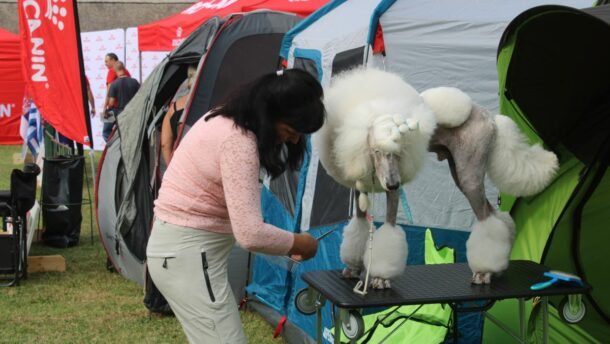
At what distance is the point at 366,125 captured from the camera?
2.18 m

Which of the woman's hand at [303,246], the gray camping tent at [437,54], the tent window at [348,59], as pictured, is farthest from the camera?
the tent window at [348,59]

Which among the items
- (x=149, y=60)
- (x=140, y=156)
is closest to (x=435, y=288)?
(x=140, y=156)

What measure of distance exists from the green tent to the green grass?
175 cm

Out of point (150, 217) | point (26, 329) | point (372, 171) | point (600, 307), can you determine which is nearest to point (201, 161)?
point (372, 171)

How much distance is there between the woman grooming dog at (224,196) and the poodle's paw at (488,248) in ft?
1.79

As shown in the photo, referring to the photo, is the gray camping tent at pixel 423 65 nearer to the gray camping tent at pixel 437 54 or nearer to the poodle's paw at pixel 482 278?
the gray camping tent at pixel 437 54

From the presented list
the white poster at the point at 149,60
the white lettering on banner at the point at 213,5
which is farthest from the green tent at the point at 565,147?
the white poster at the point at 149,60

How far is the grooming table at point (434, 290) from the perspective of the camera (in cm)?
226

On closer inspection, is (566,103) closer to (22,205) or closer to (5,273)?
(22,205)

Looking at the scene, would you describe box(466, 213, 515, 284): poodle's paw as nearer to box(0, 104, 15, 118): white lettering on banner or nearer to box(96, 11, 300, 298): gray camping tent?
box(96, 11, 300, 298): gray camping tent

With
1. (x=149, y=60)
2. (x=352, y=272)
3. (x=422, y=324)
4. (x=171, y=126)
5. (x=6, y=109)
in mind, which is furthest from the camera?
(x=6, y=109)

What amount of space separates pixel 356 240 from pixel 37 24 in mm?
4691

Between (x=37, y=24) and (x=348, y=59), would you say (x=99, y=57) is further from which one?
(x=348, y=59)

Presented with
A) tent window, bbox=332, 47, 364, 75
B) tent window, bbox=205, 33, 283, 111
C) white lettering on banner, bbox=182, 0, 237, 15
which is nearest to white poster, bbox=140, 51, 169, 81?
white lettering on banner, bbox=182, 0, 237, 15
